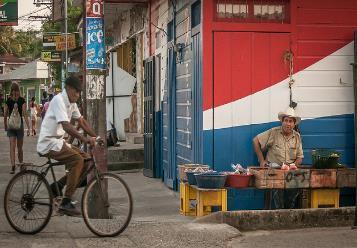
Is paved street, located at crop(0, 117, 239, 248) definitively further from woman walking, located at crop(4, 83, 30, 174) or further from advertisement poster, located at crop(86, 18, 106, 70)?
woman walking, located at crop(4, 83, 30, 174)

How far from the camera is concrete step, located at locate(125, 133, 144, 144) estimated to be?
700 inches

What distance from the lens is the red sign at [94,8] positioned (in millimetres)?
9109

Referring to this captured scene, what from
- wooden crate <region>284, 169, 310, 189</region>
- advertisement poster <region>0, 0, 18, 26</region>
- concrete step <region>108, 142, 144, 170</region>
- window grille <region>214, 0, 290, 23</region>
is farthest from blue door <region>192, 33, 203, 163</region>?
advertisement poster <region>0, 0, 18, 26</region>

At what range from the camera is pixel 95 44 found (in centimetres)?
915

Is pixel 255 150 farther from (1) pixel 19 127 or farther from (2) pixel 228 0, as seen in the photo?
(1) pixel 19 127

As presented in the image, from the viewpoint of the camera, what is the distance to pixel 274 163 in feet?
32.1

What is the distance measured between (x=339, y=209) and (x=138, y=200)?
3.42m

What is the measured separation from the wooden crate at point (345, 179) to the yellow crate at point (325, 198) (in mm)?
146

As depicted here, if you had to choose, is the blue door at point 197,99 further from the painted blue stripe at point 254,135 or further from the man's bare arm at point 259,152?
the man's bare arm at point 259,152

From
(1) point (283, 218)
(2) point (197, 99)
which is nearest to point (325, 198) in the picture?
(1) point (283, 218)

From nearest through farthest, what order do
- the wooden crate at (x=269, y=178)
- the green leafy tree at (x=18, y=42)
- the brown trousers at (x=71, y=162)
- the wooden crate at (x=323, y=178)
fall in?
1. the brown trousers at (x=71, y=162)
2. the wooden crate at (x=269, y=178)
3. the wooden crate at (x=323, y=178)
4. the green leafy tree at (x=18, y=42)

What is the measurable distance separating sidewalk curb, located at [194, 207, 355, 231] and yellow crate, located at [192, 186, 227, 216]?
284 mm

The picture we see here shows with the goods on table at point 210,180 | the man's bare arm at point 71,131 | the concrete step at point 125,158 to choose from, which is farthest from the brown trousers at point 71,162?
the concrete step at point 125,158

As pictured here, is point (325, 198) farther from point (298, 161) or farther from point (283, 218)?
point (283, 218)
